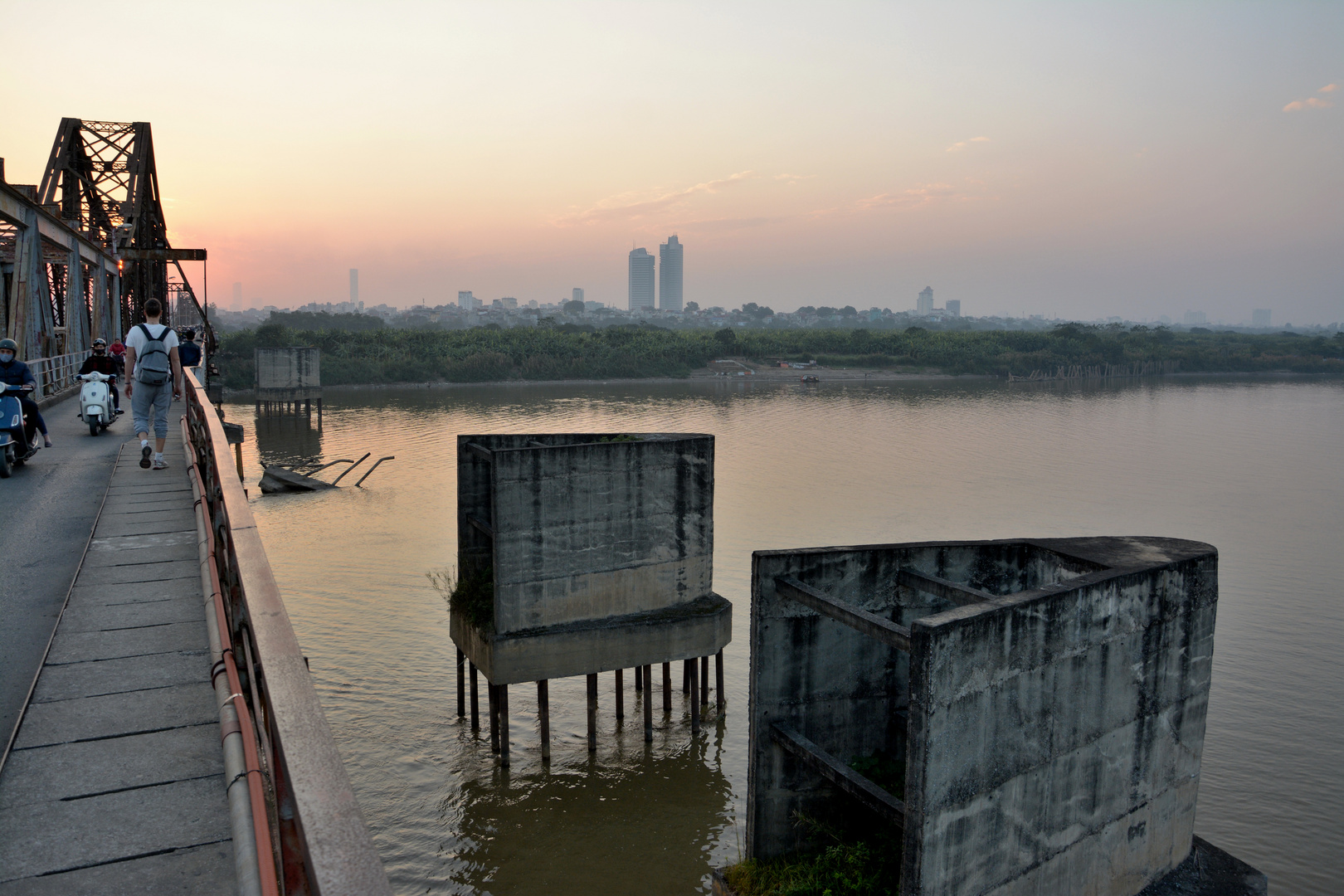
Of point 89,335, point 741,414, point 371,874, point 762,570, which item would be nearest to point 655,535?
point 762,570

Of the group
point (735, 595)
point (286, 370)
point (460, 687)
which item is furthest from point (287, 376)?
point (460, 687)

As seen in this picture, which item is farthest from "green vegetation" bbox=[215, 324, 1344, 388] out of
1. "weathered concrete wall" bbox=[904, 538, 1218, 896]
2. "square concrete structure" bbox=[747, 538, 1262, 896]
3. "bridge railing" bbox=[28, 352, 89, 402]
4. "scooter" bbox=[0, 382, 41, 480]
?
"weathered concrete wall" bbox=[904, 538, 1218, 896]

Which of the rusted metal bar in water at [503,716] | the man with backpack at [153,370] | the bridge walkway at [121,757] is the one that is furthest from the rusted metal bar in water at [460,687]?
the bridge walkway at [121,757]

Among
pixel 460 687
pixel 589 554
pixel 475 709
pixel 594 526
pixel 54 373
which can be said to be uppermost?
pixel 54 373

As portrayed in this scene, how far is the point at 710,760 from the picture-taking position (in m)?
14.2

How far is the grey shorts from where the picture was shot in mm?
11166

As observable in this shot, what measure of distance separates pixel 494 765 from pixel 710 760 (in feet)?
10.5

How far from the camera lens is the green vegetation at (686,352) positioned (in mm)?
80438

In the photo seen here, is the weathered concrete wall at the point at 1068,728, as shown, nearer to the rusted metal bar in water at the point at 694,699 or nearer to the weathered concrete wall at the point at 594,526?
the weathered concrete wall at the point at 594,526

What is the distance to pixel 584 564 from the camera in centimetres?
1338

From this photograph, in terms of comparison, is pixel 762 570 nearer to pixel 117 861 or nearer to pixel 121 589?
pixel 121 589

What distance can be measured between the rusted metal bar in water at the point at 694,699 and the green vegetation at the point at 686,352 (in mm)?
63097

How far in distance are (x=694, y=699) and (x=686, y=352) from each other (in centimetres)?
8270

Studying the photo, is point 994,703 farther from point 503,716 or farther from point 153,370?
point 153,370
